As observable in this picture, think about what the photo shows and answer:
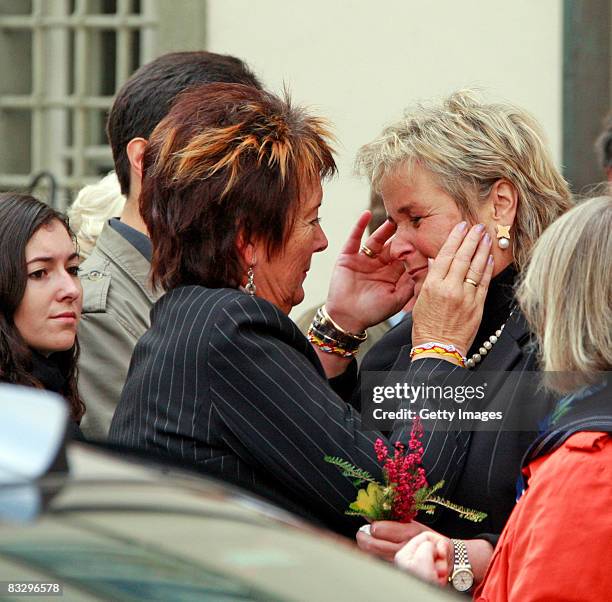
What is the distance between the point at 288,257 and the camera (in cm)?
309

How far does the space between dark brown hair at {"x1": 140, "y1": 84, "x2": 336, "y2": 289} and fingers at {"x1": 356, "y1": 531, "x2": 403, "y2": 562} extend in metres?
0.64

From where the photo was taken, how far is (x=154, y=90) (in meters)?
3.87

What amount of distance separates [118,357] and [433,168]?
0.98 meters

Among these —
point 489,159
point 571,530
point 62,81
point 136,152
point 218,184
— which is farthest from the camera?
point 62,81

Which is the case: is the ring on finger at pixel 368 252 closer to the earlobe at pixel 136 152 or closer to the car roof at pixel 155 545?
the earlobe at pixel 136 152

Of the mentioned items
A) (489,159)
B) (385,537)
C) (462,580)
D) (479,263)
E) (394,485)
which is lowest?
(462,580)

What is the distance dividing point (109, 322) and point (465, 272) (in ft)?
3.32

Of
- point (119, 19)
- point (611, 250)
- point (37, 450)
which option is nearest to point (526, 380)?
point (611, 250)

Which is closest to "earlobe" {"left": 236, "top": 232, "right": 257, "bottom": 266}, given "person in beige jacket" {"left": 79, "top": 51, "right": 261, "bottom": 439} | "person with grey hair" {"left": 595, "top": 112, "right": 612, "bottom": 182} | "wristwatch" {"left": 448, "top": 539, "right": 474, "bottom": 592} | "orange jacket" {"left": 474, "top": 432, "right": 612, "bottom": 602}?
"person in beige jacket" {"left": 79, "top": 51, "right": 261, "bottom": 439}

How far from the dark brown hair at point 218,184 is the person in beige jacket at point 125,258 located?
0.31m

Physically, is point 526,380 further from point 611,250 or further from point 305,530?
point 305,530

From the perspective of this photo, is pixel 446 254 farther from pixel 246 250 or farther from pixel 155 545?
pixel 155 545

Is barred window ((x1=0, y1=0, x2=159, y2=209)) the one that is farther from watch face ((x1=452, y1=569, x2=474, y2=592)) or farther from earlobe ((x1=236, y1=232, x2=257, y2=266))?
watch face ((x1=452, y1=569, x2=474, y2=592))

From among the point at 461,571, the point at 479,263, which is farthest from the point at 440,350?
the point at 461,571
